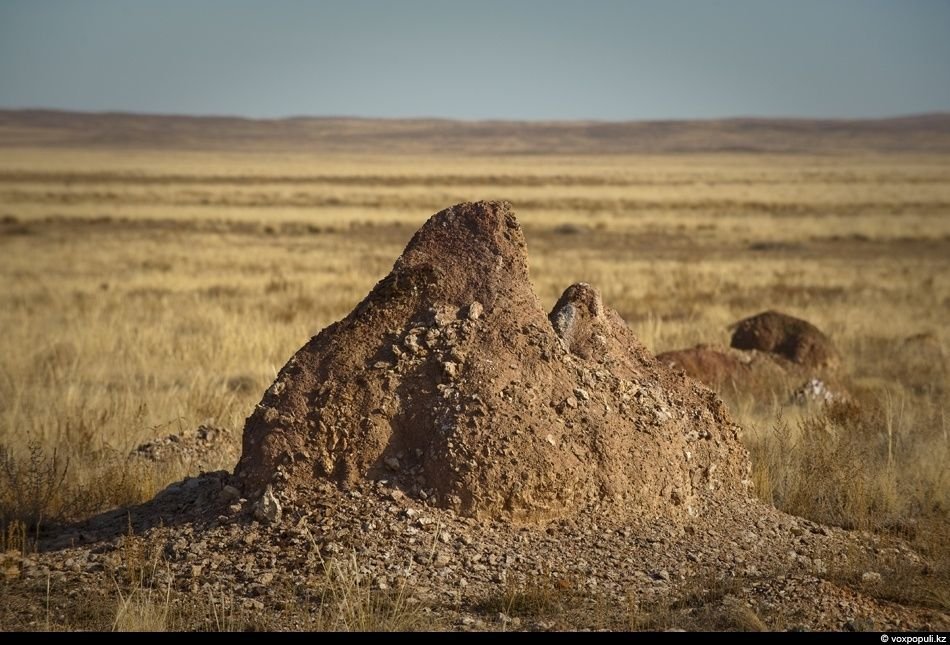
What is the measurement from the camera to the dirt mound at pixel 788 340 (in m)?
11.0

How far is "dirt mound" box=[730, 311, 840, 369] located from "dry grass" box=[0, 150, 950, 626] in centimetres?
48

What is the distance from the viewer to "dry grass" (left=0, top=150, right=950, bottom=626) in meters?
6.98

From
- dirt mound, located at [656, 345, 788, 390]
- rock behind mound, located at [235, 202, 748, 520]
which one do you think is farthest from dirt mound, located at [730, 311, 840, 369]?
rock behind mound, located at [235, 202, 748, 520]

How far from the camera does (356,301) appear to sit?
18.7m

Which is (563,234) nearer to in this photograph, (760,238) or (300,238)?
(760,238)

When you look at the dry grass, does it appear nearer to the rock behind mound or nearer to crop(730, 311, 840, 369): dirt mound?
crop(730, 311, 840, 369): dirt mound

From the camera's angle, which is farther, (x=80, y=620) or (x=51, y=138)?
(x=51, y=138)

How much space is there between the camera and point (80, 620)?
4500 millimetres

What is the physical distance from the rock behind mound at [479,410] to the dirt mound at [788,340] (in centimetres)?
530

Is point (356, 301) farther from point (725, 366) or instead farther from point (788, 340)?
point (725, 366)

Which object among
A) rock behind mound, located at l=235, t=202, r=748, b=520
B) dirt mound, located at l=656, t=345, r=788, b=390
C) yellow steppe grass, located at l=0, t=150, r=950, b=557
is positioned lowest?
yellow steppe grass, located at l=0, t=150, r=950, b=557

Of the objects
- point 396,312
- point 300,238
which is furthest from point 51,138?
point 396,312

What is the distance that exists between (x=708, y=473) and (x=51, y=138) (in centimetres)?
17967

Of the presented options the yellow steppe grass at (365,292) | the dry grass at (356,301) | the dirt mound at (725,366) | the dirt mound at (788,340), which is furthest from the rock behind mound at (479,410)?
the dirt mound at (788,340)
